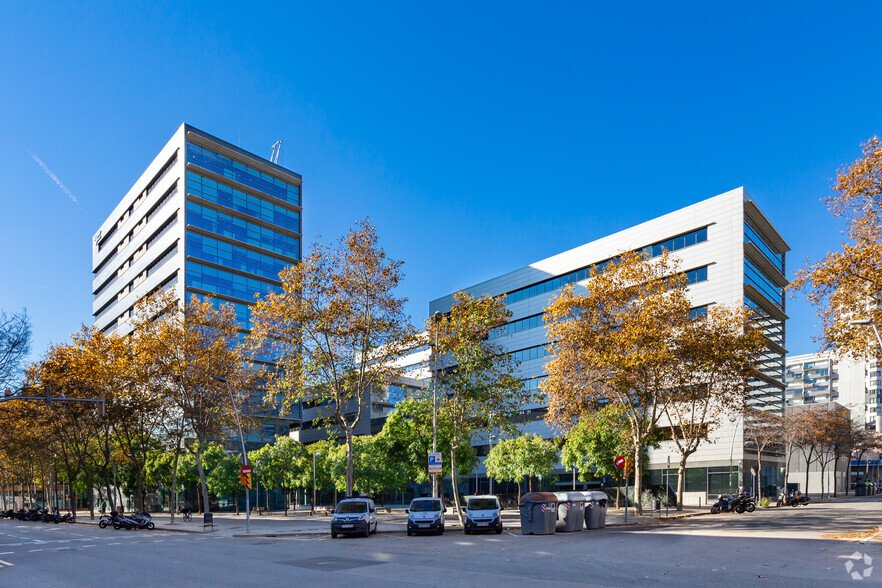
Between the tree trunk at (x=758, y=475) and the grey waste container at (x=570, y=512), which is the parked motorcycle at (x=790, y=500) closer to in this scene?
the tree trunk at (x=758, y=475)

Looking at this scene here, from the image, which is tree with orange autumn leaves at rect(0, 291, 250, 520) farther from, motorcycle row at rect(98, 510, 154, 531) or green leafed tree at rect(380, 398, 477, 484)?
green leafed tree at rect(380, 398, 477, 484)

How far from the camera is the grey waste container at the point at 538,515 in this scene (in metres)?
29.3

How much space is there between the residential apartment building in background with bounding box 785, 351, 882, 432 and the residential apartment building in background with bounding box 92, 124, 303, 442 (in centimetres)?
10404

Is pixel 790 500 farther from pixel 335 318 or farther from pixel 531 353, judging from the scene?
pixel 335 318

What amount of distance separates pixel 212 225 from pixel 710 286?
6135 cm

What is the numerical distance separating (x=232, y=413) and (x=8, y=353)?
14.9 meters

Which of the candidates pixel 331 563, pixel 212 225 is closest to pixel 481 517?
pixel 331 563

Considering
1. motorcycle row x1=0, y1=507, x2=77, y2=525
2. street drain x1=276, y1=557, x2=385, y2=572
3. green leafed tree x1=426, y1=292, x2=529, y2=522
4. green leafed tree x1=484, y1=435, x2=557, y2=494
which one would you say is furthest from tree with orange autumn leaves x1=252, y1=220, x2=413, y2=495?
motorcycle row x1=0, y1=507, x2=77, y2=525

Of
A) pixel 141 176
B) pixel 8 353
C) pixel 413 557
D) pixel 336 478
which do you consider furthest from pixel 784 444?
pixel 141 176

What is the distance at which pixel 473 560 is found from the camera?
1953 cm

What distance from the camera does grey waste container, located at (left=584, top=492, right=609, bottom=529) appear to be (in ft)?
A: 106

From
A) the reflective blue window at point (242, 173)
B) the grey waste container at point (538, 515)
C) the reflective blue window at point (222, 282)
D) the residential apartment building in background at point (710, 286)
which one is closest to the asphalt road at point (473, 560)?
the grey waste container at point (538, 515)

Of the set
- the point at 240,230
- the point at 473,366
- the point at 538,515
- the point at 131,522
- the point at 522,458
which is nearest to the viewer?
the point at 538,515

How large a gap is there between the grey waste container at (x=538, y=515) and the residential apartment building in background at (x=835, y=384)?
122889 millimetres
